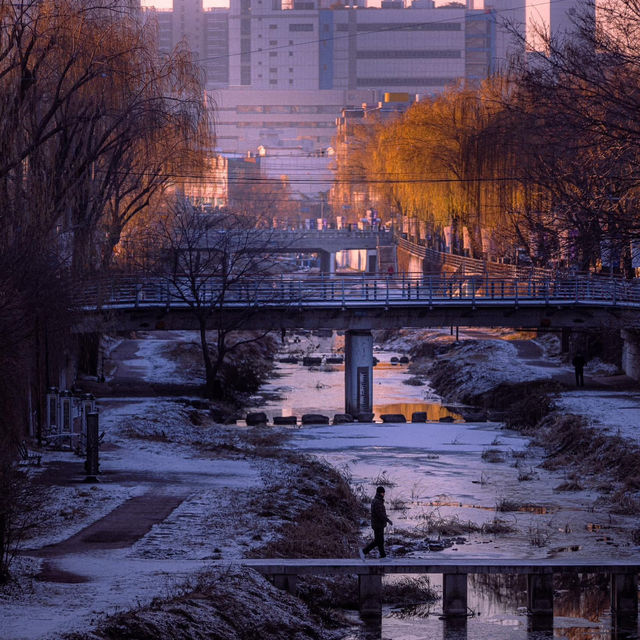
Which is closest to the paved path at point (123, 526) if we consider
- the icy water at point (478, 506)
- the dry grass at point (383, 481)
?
the icy water at point (478, 506)

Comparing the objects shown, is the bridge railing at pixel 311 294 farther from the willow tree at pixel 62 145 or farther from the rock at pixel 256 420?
the rock at pixel 256 420

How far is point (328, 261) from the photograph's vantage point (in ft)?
395

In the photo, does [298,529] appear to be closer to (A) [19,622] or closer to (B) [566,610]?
(B) [566,610]

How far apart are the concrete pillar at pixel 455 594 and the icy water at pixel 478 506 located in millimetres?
231

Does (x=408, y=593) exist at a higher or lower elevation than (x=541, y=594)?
lower

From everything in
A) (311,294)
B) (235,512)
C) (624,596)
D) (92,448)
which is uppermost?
(311,294)

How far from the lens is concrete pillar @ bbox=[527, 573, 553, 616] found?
67.9ft

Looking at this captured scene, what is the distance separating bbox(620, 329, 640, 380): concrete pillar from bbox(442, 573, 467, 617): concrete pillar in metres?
30.8

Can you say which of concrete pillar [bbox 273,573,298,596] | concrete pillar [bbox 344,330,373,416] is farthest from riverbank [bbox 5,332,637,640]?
concrete pillar [bbox 344,330,373,416]

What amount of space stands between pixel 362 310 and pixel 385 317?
3.40 feet

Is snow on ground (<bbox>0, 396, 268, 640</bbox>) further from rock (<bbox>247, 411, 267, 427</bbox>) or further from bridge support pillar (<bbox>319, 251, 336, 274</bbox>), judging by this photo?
bridge support pillar (<bbox>319, 251, 336, 274</bbox>)

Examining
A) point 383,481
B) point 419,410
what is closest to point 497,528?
point 383,481

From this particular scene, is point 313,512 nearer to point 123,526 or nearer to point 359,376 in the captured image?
point 123,526

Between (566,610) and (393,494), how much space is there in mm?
10251
